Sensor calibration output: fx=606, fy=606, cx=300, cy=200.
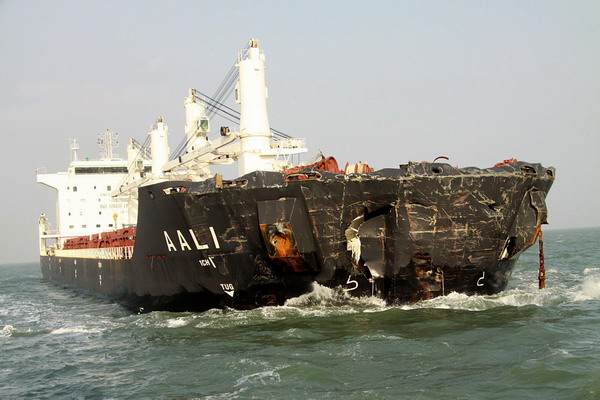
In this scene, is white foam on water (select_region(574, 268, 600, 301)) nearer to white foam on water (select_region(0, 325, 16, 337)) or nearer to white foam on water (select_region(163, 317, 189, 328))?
white foam on water (select_region(163, 317, 189, 328))

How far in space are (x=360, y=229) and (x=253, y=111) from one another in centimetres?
549

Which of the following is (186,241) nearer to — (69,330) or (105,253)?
(69,330)

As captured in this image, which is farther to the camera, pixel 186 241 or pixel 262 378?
pixel 186 241

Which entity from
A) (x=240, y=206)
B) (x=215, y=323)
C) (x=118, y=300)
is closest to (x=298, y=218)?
(x=240, y=206)

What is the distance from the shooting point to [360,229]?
1165cm

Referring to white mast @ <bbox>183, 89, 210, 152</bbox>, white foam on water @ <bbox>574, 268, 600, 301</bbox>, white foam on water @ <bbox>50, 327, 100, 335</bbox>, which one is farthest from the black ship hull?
white mast @ <bbox>183, 89, 210, 152</bbox>

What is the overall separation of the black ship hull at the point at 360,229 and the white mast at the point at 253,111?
342cm

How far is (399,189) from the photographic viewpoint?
1123 centimetres

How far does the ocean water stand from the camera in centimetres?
728

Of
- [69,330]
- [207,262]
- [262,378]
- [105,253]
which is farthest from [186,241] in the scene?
[105,253]

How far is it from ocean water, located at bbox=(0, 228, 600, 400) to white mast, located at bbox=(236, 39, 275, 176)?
4.57m

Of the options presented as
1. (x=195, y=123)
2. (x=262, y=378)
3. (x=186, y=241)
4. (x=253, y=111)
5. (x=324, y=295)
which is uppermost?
(x=195, y=123)

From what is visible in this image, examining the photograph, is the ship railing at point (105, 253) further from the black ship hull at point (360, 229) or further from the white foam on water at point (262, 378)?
the white foam on water at point (262, 378)

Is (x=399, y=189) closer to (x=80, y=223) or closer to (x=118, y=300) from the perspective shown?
(x=118, y=300)
